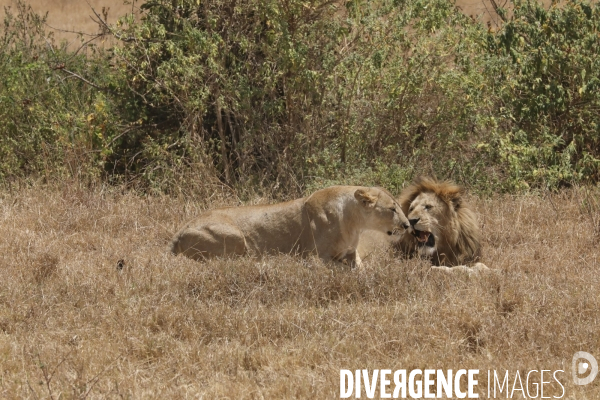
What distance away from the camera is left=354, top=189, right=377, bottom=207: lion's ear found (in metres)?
6.94

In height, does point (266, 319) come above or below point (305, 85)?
below

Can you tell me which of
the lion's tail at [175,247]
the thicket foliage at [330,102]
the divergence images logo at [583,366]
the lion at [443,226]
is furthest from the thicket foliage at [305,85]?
the divergence images logo at [583,366]

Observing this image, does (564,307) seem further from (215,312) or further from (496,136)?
(496,136)

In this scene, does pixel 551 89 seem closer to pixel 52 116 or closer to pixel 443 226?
pixel 443 226

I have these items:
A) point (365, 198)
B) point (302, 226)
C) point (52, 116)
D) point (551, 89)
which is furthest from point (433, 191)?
point (52, 116)

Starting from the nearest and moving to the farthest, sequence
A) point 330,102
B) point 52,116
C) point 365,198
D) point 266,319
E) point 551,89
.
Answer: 1. point 266,319
2. point 365,198
3. point 551,89
4. point 330,102
5. point 52,116

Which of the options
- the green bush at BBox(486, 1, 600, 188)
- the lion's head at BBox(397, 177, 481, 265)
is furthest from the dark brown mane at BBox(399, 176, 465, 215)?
the green bush at BBox(486, 1, 600, 188)

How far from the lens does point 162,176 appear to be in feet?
30.5

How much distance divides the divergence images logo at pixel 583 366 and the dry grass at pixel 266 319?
56 millimetres

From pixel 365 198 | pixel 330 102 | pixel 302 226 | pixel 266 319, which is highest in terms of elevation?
pixel 330 102

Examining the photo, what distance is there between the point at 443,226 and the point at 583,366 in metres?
2.37

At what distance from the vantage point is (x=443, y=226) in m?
7.06

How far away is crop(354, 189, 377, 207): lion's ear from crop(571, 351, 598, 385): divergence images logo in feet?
7.63

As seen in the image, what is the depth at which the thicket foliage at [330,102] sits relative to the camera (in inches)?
362
